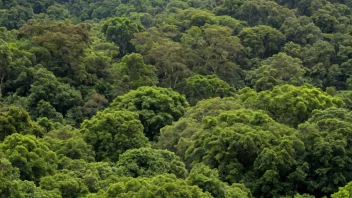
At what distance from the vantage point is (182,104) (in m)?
37.5

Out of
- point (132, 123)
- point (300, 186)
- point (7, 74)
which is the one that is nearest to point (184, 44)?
point (7, 74)

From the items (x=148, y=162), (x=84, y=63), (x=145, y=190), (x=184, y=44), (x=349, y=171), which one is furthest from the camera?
(x=184, y=44)

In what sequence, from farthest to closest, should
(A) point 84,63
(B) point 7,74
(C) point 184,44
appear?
(C) point 184,44 → (A) point 84,63 → (B) point 7,74

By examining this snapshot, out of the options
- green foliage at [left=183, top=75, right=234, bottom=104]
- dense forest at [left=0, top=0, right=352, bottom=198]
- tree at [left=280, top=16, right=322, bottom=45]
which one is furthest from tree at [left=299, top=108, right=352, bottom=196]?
tree at [left=280, top=16, right=322, bottom=45]

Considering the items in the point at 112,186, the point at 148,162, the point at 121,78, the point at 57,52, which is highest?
the point at 112,186

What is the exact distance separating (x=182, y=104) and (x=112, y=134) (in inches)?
373

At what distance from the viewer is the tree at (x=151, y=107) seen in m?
34.3

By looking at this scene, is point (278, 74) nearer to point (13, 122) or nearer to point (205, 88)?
point (205, 88)

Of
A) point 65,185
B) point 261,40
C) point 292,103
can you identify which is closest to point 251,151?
point 292,103

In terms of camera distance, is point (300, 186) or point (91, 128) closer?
point (300, 186)

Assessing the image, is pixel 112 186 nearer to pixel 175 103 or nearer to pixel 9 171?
pixel 9 171

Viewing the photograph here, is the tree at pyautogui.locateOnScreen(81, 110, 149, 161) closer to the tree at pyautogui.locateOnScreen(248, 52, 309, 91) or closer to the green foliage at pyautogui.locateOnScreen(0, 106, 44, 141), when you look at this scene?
the green foliage at pyautogui.locateOnScreen(0, 106, 44, 141)

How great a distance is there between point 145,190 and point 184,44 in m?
30.9

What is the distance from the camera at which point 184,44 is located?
48.0 m
